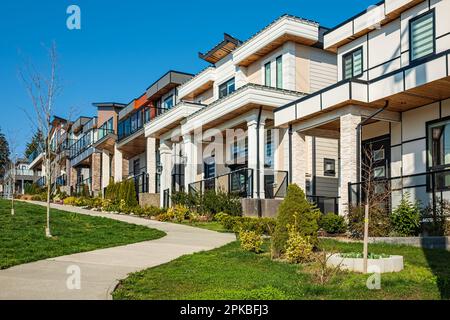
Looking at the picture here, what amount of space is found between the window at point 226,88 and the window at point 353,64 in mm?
8092

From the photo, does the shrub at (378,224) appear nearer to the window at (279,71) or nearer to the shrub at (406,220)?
the shrub at (406,220)

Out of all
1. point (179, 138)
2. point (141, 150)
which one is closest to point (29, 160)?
point (141, 150)

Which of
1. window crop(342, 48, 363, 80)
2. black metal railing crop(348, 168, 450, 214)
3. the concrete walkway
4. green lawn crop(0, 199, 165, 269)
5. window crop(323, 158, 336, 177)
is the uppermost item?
window crop(342, 48, 363, 80)

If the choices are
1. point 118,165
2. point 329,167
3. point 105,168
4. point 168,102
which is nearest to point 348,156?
point 329,167

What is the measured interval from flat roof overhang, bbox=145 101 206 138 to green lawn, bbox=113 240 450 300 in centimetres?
1705

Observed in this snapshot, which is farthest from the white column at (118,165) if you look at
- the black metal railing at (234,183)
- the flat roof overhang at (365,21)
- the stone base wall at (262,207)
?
the flat roof overhang at (365,21)

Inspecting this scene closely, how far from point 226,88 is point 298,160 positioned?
393 inches

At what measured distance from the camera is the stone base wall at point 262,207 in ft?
65.1

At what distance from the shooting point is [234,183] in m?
22.5

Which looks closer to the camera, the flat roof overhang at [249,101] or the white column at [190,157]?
the flat roof overhang at [249,101]

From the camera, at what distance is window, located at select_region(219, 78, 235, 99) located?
2697cm

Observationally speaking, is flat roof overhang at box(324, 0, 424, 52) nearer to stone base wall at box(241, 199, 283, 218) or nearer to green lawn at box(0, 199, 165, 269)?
stone base wall at box(241, 199, 283, 218)

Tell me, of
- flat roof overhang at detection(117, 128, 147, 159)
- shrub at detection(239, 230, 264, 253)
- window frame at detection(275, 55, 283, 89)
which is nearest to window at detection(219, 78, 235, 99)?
window frame at detection(275, 55, 283, 89)

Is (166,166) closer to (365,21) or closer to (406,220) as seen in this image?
(365,21)
